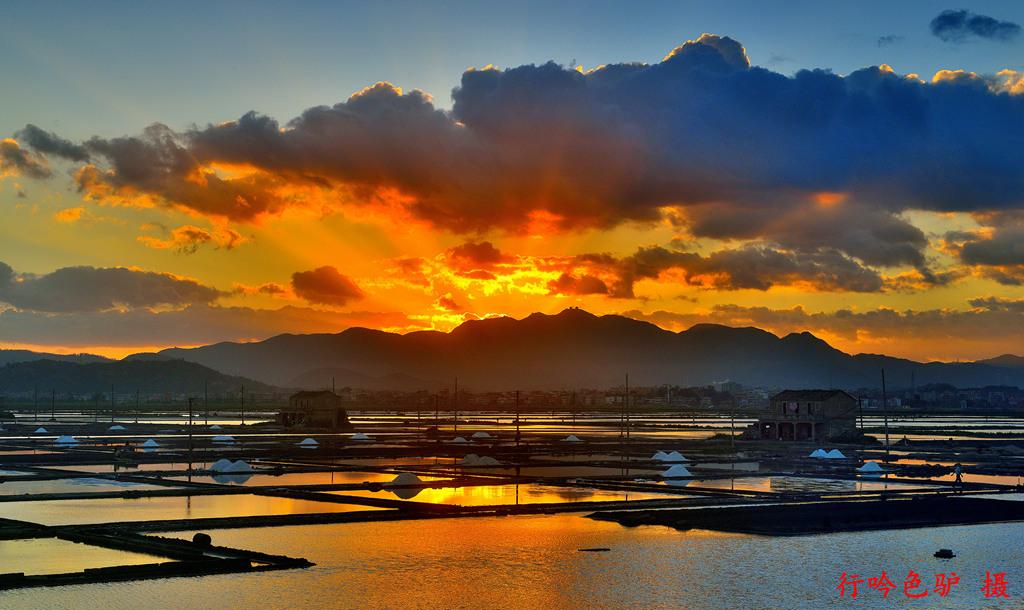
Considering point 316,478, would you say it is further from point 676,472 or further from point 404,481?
point 676,472

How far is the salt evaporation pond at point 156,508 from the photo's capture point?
46844 mm

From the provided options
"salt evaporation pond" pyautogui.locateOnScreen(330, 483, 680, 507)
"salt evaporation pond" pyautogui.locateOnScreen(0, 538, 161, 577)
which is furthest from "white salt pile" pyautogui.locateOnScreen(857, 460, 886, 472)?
"salt evaporation pond" pyautogui.locateOnScreen(0, 538, 161, 577)

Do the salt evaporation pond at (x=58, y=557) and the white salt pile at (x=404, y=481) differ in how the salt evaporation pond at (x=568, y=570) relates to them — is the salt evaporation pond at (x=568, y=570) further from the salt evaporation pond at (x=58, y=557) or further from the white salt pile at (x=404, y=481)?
the white salt pile at (x=404, y=481)

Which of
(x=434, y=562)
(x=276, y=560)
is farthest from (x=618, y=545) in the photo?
(x=276, y=560)

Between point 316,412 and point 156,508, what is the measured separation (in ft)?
386

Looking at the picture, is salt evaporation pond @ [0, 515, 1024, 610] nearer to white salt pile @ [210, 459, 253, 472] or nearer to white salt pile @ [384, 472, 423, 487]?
white salt pile @ [384, 472, 423, 487]

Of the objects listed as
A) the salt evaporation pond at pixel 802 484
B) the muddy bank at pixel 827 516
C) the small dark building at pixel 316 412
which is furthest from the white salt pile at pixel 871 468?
the small dark building at pixel 316 412

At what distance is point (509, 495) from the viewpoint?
194 ft

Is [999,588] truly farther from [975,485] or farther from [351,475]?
[351,475]

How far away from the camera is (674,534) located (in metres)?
41.6

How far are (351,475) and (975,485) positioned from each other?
4651 centimetres

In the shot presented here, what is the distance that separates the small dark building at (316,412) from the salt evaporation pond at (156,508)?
109354 millimetres

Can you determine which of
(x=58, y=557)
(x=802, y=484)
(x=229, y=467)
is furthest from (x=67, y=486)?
(x=802, y=484)

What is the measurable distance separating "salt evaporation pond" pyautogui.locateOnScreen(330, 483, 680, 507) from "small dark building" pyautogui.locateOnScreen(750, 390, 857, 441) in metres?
69.7
